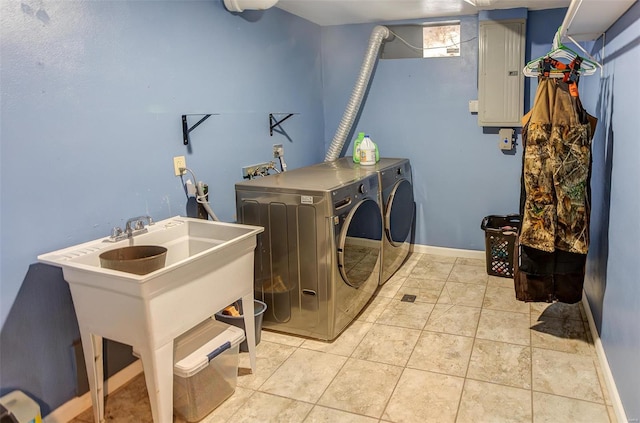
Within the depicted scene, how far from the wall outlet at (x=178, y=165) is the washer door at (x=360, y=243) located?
3.09 feet

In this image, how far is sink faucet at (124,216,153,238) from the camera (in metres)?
2.12

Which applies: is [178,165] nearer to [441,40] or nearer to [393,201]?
Answer: [393,201]

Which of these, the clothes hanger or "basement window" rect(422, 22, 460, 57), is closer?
the clothes hanger

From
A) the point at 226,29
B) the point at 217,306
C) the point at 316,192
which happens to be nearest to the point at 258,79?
the point at 226,29

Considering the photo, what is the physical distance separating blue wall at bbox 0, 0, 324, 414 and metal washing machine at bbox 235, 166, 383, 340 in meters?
0.41

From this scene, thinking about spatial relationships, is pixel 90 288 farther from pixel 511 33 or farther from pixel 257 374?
pixel 511 33

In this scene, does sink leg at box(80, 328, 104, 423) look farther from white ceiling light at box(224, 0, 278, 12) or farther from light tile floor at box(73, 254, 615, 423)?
white ceiling light at box(224, 0, 278, 12)

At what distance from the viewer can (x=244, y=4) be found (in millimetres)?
2758

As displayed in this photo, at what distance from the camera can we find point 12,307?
1.80 meters

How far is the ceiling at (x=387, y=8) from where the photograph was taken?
3250 millimetres

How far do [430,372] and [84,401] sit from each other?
1644mm

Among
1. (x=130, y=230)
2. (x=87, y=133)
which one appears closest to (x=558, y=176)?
(x=130, y=230)

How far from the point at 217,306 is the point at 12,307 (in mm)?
779

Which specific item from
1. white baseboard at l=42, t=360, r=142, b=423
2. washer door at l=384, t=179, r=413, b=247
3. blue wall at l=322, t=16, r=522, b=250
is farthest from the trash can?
blue wall at l=322, t=16, r=522, b=250
